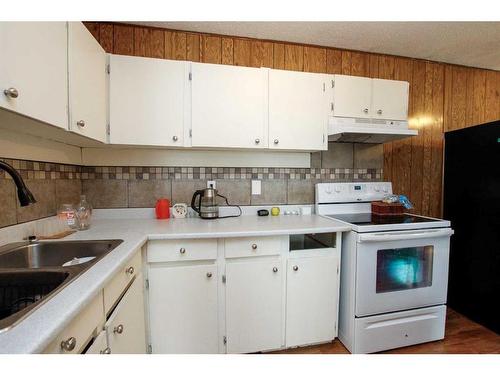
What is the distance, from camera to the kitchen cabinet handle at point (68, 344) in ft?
2.05

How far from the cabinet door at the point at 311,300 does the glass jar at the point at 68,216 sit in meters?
1.39

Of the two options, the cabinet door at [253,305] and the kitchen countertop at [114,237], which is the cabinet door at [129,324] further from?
the cabinet door at [253,305]

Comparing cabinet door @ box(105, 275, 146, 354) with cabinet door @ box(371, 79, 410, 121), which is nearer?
cabinet door @ box(105, 275, 146, 354)

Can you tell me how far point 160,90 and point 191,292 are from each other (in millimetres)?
1327

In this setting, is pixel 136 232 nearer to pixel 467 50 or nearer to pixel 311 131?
pixel 311 131

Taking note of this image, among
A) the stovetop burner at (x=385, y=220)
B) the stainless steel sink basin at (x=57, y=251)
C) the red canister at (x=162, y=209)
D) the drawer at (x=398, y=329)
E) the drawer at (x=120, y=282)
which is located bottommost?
the drawer at (x=398, y=329)

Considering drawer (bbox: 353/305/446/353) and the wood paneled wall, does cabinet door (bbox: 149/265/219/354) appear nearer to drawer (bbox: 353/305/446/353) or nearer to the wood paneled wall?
drawer (bbox: 353/305/446/353)

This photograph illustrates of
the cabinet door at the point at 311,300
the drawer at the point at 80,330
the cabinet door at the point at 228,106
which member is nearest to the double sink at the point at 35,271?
the drawer at the point at 80,330

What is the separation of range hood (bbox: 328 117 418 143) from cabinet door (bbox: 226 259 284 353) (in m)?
1.09

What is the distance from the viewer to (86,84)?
50.8 inches

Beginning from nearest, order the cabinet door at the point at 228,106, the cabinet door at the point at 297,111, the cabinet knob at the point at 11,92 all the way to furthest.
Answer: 1. the cabinet knob at the point at 11,92
2. the cabinet door at the point at 228,106
3. the cabinet door at the point at 297,111

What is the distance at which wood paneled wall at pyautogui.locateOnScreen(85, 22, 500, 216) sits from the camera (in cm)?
191

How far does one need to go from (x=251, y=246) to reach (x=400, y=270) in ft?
3.48

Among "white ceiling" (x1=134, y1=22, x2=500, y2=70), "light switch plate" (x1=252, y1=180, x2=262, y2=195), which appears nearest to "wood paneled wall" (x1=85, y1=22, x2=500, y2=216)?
"white ceiling" (x1=134, y1=22, x2=500, y2=70)
